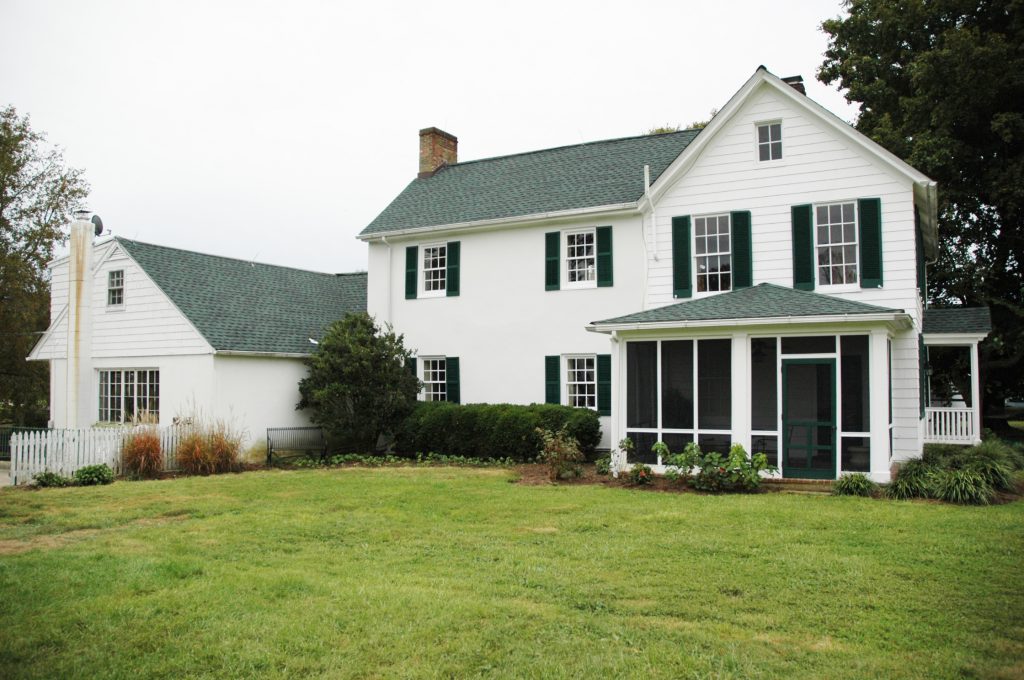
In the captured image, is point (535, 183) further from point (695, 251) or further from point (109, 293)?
point (109, 293)

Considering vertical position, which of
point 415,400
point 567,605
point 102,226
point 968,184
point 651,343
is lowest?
point 567,605

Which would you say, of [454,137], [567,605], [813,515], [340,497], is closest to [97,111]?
[340,497]

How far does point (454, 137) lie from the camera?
27312 mm

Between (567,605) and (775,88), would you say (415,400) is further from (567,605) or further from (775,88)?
(567,605)

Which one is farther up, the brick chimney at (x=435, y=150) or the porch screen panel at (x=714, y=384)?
the brick chimney at (x=435, y=150)

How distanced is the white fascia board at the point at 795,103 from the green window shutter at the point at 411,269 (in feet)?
25.4

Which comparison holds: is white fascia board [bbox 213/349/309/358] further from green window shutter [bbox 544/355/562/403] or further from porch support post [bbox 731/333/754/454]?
porch support post [bbox 731/333/754/454]

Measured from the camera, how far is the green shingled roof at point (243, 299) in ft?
68.0

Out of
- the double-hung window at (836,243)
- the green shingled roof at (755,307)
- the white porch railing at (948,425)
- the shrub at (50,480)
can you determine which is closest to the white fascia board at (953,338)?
the white porch railing at (948,425)

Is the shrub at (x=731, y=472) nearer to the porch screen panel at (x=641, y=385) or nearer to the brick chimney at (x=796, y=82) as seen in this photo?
the porch screen panel at (x=641, y=385)

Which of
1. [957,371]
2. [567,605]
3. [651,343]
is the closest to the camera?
[567,605]

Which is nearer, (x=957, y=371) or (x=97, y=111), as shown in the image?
(x=97, y=111)

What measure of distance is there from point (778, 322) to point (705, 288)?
3.69 m

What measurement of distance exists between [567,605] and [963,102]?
23472 millimetres
